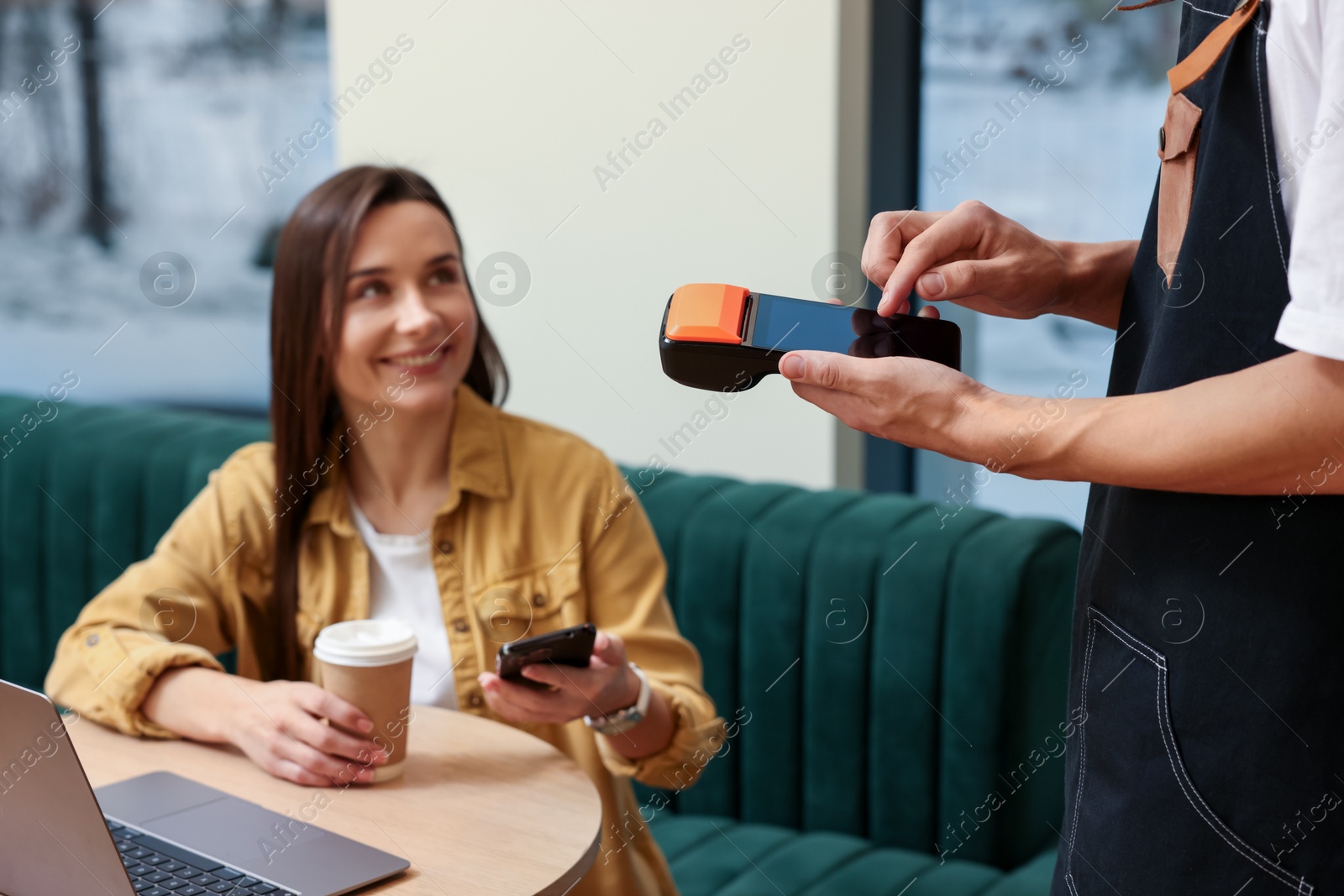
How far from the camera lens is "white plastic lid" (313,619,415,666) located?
1.19 meters

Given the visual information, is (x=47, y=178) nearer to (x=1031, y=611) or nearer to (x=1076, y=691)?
(x=1031, y=611)

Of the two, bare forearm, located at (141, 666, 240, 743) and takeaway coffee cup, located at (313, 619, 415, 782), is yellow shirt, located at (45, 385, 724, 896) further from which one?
takeaway coffee cup, located at (313, 619, 415, 782)

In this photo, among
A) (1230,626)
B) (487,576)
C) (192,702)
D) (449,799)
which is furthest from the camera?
(487,576)

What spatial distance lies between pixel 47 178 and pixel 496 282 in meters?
1.59

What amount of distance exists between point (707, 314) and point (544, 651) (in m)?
0.39

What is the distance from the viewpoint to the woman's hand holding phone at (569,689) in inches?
48.3

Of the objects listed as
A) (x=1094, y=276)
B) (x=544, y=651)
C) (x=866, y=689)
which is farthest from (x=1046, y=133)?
(x=544, y=651)

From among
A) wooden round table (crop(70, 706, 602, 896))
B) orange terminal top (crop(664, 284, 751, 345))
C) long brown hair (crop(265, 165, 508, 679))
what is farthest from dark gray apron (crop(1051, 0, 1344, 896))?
long brown hair (crop(265, 165, 508, 679))

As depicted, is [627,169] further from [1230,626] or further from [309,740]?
[1230,626]

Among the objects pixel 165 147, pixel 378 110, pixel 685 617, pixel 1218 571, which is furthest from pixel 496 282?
pixel 1218 571

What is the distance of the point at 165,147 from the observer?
3170 millimetres

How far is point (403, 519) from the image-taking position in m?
1.63

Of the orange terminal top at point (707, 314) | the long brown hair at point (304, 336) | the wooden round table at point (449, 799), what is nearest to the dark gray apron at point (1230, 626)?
the orange terminal top at point (707, 314)

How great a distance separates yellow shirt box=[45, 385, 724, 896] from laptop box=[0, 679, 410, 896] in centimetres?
34
